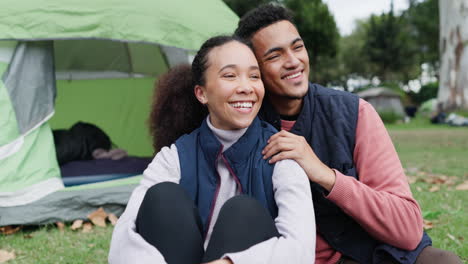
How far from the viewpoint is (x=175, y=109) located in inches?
76.6

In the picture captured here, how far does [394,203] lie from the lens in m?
1.49

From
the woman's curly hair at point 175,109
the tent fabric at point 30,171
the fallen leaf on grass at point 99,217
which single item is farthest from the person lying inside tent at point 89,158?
the woman's curly hair at point 175,109

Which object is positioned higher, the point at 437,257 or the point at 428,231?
the point at 437,257

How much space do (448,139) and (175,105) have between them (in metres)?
7.63

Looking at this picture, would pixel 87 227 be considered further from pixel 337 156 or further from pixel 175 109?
pixel 337 156

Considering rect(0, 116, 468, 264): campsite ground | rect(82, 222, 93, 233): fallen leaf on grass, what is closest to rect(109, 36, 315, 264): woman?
rect(0, 116, 468, 264): campsite ground

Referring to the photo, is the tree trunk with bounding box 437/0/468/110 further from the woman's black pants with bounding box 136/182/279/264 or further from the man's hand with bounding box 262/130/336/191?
the woman's black pants with bounding box 136/182/279/264

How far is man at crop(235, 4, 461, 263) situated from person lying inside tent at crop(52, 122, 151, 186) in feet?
8.08

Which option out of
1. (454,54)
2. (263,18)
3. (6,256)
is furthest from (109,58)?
(454,54)

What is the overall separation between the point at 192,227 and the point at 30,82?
240 cm

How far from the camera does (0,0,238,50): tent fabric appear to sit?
318 centimetres

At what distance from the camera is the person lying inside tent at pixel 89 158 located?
12.9 ft

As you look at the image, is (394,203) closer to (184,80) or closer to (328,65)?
(184,80)

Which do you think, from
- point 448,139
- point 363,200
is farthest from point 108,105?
point 448,139
